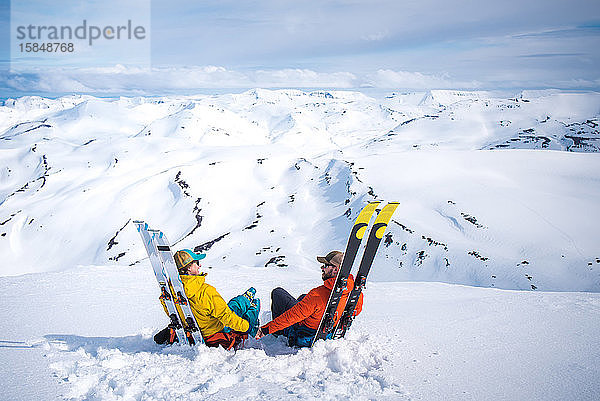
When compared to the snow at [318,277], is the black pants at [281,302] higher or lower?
higher

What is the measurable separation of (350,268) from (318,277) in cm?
859

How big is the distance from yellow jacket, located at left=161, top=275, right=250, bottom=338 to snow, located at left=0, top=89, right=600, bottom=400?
427 millimetres

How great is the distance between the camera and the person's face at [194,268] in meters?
5.12

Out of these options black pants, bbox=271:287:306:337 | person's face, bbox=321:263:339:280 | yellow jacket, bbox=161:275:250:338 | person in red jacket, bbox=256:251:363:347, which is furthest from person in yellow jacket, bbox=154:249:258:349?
person's face, bbox=321:263:339:280

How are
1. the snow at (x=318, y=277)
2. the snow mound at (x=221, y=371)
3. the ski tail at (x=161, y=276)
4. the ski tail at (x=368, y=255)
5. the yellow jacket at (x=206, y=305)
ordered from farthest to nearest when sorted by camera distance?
the ski tail at (x=368, y=255), the yellow jacket at (x=206, y=305), the ski tail at (x=161, y=276), the snow at (x=318, y=277), the snow mound at (x=221, y=371)

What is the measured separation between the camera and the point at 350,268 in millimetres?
5324

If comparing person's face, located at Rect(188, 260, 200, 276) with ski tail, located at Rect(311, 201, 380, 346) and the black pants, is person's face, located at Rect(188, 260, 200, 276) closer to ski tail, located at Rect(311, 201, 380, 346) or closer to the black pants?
the black pants

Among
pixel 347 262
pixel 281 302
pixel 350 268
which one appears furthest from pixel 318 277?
pixel 347 262

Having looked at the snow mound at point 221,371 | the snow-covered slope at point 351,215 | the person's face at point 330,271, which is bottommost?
the snow-covered slope at point 351,215

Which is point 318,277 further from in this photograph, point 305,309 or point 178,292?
point 178,292

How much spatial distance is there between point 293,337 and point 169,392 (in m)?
1.95

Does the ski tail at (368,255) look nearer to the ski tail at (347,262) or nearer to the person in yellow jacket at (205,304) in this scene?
the ski tail at (347,262)

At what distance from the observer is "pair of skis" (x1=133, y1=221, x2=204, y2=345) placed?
4.84 m

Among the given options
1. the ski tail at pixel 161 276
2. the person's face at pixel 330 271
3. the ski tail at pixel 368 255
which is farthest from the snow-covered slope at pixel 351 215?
the ski tail at pixel 161 276
